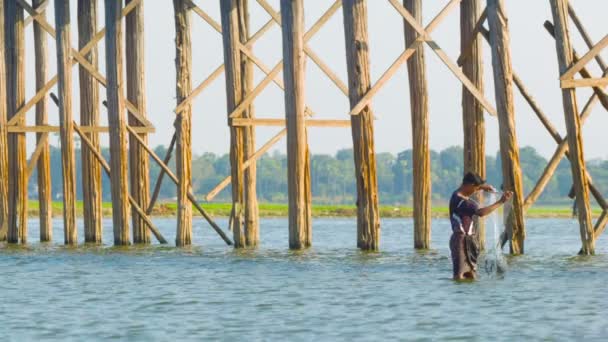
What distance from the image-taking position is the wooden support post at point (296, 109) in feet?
82.9

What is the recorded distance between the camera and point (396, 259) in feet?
83.5

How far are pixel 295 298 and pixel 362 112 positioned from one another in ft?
18.9

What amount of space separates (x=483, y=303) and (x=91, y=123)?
45.0 ft

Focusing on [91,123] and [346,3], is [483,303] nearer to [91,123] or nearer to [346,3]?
[346,3]

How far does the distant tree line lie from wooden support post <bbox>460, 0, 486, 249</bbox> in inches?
3616

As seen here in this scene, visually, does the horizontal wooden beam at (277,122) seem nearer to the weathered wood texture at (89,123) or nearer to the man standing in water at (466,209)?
the weathered wood texture at (89,123)

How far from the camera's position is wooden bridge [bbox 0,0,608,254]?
23297mm

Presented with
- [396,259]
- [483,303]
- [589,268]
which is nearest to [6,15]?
[396,259]

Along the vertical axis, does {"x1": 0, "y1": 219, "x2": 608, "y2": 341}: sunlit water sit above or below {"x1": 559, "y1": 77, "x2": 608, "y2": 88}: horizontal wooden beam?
below

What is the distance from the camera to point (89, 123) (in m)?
30.4

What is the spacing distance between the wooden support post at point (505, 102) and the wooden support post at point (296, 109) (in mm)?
3276

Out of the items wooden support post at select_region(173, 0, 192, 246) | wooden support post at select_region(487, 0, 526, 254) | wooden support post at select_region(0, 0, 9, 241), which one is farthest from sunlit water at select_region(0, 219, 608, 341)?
wooden support post at select_region(0, 0, 9, 241)

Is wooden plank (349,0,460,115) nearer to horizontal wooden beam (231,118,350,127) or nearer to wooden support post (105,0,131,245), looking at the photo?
horizontal wooden beam (231,118,350,127)

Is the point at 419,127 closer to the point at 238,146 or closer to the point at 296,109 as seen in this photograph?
the point at 296,109
